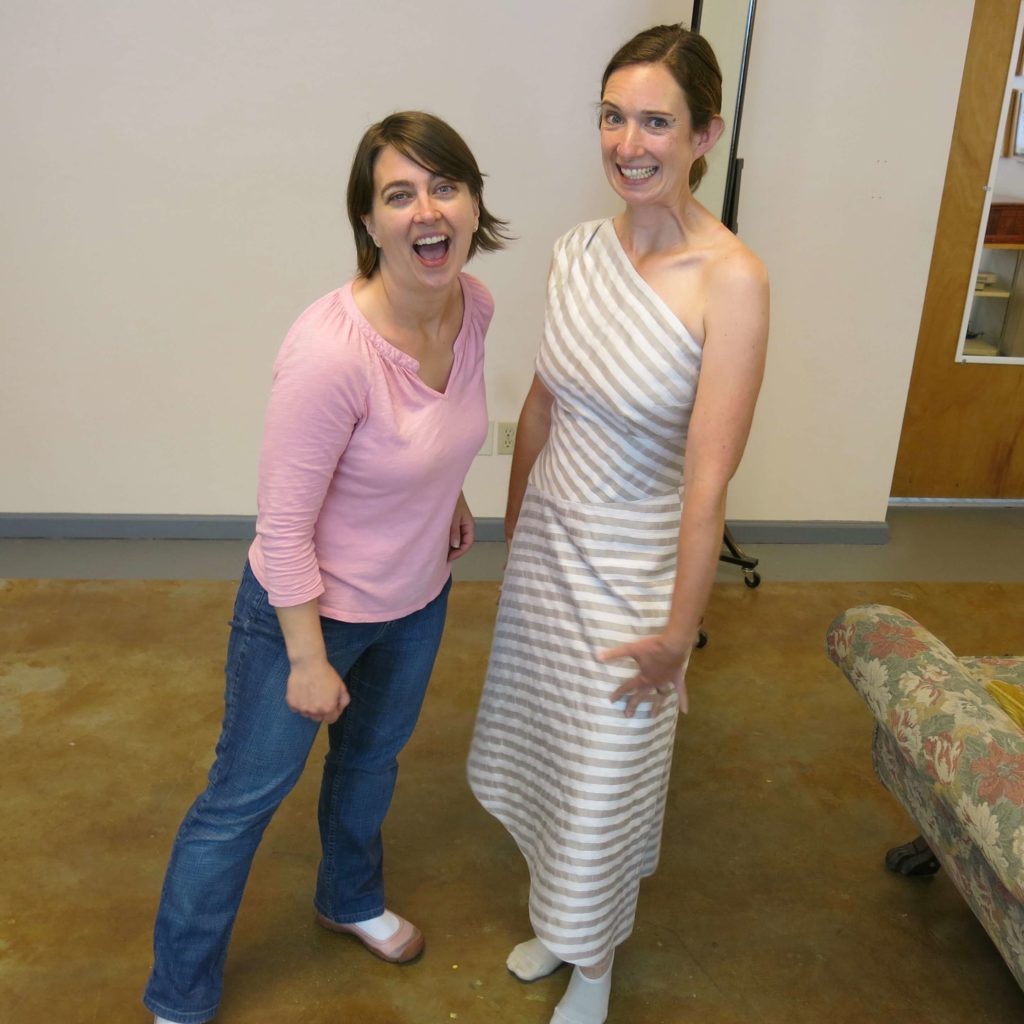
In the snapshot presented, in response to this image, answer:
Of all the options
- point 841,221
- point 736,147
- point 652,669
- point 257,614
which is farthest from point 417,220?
point 841,221

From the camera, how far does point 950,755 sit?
1.48m

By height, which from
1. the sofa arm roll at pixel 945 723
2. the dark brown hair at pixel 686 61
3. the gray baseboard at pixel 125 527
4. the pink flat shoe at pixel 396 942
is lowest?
the pink flat shoe at pixel 396 942

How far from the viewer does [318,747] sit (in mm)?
2373

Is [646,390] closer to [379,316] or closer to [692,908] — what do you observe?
[379,316]

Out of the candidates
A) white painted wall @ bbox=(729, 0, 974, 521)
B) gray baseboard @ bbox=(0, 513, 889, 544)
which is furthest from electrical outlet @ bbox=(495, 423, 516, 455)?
white painted wall @ bbox=(729, 0, 974, 521)

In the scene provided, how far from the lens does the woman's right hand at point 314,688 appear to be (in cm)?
138

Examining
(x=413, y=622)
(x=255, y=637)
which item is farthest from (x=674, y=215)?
(x=255, y=637)

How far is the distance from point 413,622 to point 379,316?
0.49m

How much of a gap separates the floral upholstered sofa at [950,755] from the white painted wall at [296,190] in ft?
5.56

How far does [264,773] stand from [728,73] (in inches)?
89.9

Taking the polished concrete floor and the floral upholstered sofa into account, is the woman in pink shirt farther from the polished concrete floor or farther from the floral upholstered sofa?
the floral upholstered sofa

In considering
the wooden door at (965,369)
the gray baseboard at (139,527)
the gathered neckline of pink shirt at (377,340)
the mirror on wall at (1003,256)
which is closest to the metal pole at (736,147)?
the wooden door at (965,369)

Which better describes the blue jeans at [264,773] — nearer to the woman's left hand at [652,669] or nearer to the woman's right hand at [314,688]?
the woman's right hand at [314,688]

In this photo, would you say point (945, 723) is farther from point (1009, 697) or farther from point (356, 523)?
point (356, 523)
